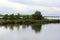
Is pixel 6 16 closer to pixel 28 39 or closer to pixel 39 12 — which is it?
pixel 39 12

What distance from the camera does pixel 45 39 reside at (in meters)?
16.8

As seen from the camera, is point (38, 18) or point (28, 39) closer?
point (28, 39)

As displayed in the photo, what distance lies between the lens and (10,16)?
5284 centimetres

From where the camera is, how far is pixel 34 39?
55.6 feet

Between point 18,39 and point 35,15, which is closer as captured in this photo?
point 18,39

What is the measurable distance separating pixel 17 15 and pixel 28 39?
130ft

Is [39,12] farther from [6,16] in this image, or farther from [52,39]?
[52,39]

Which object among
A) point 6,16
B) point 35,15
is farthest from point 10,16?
point 35,15

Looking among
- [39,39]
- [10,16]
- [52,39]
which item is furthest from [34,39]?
[10,16]

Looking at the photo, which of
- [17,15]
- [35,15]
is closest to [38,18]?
[35,15]

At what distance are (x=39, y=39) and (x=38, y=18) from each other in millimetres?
37244

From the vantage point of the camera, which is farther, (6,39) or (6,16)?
(6,16)

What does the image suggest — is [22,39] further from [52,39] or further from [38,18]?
[38,18]

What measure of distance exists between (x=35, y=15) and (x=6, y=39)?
37431 millimetres
